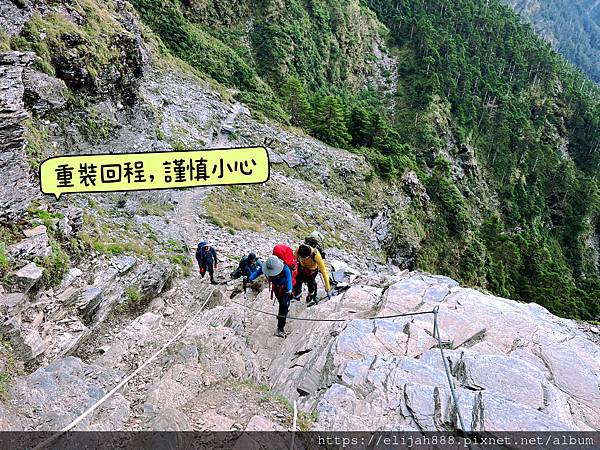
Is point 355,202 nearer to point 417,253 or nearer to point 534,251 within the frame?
point 417,253

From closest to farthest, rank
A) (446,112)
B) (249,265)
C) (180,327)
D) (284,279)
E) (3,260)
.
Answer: (3,260), (284,279), (180,327), (249,265), (446,112)

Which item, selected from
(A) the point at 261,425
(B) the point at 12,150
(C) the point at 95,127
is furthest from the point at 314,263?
(C) the point at 95,127

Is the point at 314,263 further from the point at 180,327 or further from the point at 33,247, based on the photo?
the point at 33,247

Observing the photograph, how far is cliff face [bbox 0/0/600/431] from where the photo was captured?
6109 mm

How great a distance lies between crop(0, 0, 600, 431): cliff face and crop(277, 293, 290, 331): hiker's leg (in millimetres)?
357

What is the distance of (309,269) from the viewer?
1043 cm

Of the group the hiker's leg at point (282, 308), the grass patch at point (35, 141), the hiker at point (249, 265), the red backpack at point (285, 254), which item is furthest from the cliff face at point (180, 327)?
the red backpack at point (285, 254)

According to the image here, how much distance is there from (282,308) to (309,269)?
4.27 ft

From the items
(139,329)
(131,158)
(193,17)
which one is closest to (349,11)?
(193,17)

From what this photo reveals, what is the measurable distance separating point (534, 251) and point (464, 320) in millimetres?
52857

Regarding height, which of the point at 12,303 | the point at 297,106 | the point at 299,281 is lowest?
the point at 12,303

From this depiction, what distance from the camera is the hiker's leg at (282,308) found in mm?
9461

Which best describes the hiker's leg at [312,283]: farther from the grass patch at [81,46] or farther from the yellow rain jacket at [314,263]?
the grass patch at [81,46]

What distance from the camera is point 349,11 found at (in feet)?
236
